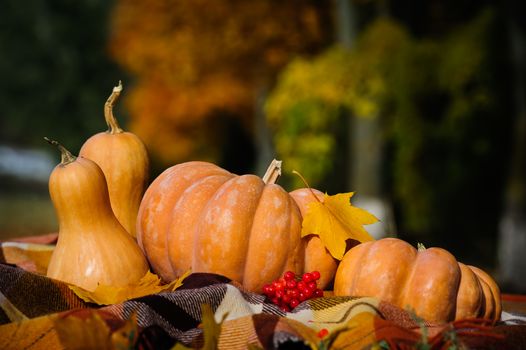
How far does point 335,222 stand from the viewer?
2.02 m

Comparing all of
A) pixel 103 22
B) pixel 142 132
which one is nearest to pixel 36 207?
pixel 142 132

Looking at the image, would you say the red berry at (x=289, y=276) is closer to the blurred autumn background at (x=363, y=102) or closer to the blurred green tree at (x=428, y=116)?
the blurred autumn background at (x=363, y=102)

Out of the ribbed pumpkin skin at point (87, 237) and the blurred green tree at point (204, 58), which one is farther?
the blurred green tree at point (204, 58)

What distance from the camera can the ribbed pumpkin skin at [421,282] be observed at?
178 cm

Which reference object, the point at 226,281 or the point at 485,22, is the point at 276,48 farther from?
the point at 226,281

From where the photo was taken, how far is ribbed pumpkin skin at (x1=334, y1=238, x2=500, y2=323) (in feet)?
5.85

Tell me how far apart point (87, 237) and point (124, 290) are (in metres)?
0.20

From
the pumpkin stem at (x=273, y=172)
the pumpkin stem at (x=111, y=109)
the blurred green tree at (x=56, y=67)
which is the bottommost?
the blurred green tree at (x=56, y=67)

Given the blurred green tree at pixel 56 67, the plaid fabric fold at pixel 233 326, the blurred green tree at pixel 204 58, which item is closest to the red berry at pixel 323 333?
the plaid fabric fold at pixel 233 326

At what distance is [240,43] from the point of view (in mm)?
10867

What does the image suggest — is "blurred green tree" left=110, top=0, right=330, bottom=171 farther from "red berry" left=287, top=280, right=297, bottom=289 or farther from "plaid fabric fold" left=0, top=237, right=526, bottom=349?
"plaid fabric fold" left=0, top=237, right=526, bottom=349

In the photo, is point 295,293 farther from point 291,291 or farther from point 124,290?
point 124,290

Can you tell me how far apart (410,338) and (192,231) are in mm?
757

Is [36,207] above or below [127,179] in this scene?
below
